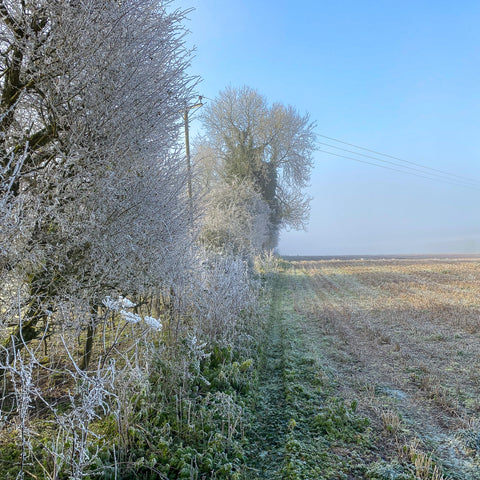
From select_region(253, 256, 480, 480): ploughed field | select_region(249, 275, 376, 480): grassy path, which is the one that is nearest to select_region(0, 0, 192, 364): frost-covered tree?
select_region(249, 275, 376, 480): grassy path

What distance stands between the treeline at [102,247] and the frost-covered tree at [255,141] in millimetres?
17543

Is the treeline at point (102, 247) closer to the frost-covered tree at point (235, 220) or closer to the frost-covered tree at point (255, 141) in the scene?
the frost-covered tree at point (235, 220)

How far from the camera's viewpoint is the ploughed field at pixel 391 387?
3.03 m

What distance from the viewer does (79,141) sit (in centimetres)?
361

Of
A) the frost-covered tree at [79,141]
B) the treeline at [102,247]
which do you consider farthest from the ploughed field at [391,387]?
the frost-covered tree at [79,141]

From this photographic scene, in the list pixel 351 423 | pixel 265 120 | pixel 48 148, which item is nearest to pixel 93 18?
pixel 48 148

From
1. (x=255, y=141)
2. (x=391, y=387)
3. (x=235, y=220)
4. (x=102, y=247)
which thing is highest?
(x=255, y=141)

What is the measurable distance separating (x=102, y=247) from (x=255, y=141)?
21811 mm

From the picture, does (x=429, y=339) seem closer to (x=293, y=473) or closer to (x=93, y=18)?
(x=293, y=473)

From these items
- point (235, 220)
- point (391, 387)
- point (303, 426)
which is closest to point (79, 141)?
point (303, 426)

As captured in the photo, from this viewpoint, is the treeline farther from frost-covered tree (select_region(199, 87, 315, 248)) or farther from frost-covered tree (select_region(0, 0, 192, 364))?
frost-covered tree (select_region(199, 87, 315, 248))

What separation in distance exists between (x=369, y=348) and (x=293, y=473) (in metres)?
4.28

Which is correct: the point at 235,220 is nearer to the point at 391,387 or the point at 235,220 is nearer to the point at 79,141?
the point at 391,387

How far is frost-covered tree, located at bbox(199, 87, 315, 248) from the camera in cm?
2298
